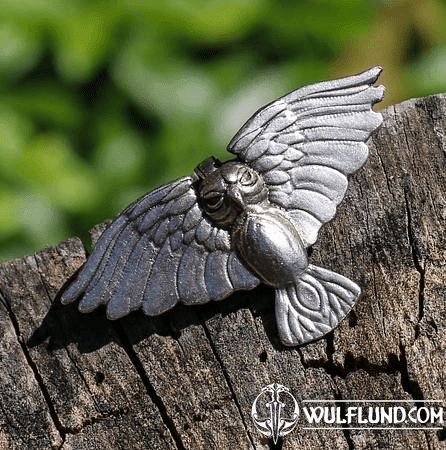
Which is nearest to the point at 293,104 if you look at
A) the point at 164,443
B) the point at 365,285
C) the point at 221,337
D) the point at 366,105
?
the point at 366,105

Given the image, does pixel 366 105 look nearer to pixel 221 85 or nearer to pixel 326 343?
pixel 326 343

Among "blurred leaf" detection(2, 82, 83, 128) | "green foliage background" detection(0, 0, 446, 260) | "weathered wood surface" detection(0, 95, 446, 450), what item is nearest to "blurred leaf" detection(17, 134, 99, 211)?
"green foliage background" detection(0, 0, 446, 260)

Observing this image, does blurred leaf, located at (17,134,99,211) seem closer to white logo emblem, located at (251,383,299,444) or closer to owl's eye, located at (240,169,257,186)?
owl's eye, located at (240,169,257,186)

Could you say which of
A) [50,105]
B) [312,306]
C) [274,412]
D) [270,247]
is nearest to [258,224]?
[270,247]

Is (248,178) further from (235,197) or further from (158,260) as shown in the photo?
(158,260)

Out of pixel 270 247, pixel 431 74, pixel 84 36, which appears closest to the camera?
pixel 270 247

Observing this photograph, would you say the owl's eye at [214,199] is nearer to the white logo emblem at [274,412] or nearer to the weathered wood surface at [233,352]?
the weathered wood surface at [233,352]

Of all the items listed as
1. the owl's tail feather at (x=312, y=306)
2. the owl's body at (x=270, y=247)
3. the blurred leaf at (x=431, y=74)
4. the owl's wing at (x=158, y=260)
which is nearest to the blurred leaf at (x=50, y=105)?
the blurred leaf at (x=431, y=74)
